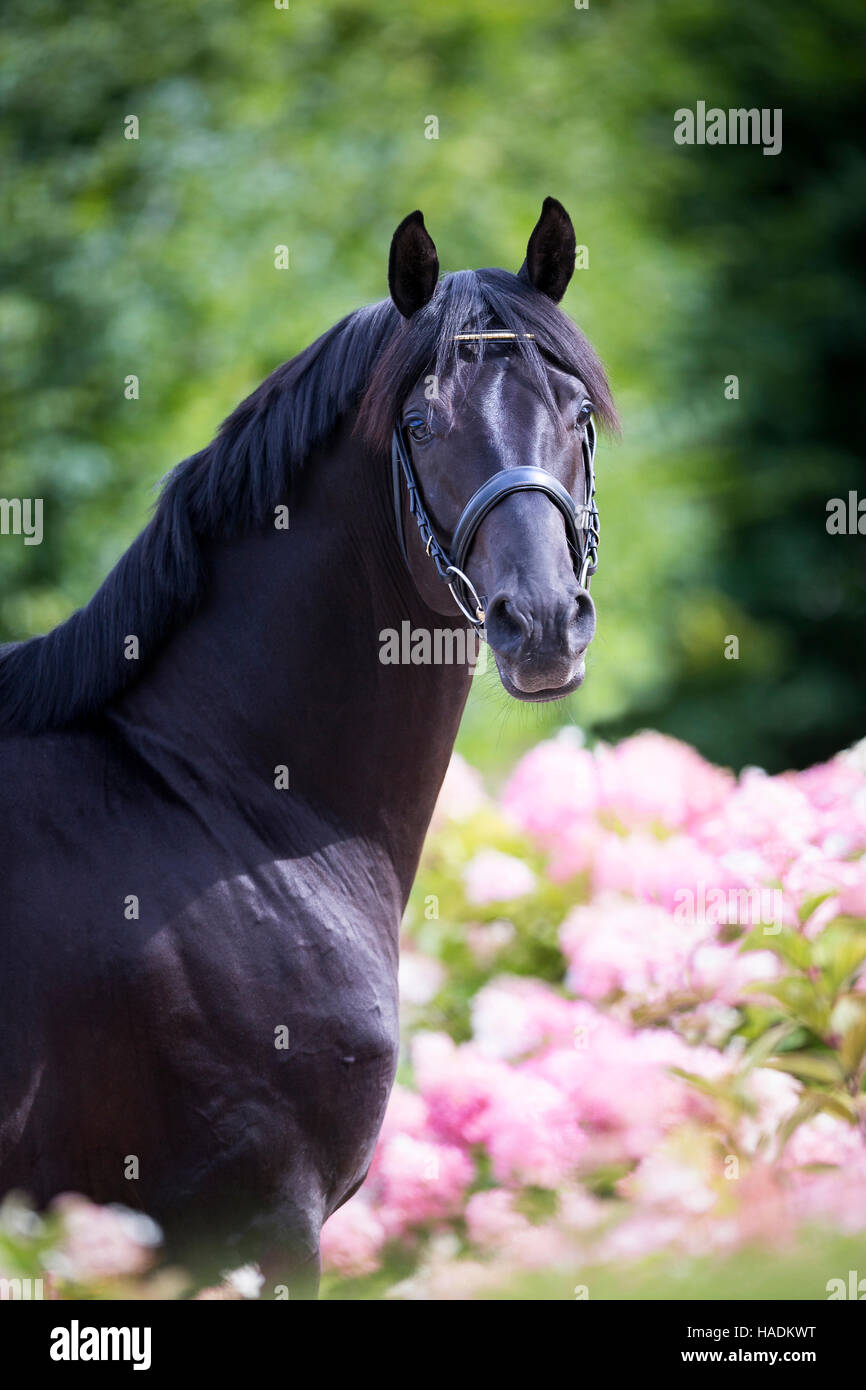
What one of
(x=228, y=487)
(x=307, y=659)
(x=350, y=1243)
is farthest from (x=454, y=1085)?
(x=228, y=487)

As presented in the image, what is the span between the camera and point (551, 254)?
8.02ft

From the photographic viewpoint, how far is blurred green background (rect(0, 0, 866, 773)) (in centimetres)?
866

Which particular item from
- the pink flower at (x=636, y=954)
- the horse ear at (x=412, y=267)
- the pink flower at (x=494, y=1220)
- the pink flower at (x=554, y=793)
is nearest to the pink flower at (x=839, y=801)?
the pink flower at (x=636, y=954)

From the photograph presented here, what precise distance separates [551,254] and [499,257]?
6575 millimetres

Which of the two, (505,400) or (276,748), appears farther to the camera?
(276,748)

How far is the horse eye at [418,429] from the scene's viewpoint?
229 centimetres

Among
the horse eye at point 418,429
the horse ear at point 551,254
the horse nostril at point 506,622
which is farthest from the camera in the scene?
the horse ear at point 551,254

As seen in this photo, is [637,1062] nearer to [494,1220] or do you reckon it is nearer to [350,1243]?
[494,1220]

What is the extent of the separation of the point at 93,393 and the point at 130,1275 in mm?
7327

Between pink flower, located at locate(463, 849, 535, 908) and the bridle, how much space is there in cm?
176

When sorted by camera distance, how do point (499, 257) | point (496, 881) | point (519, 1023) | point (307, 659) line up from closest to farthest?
point (307, 659), point (519, 1023), point (496, 881), point (499, 257)

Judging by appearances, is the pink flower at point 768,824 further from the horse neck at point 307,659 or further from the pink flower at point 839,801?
the horse neck at point 307,659

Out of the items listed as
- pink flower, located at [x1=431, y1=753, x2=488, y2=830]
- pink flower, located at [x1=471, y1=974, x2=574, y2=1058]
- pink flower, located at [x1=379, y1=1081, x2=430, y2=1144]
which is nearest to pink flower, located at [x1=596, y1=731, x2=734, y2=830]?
pink flower, located at [x1=431, y1=753, x2=488, y2=830]

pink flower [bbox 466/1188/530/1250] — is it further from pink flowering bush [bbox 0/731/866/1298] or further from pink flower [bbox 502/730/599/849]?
pink flower [bbox 502/730/599/849]
